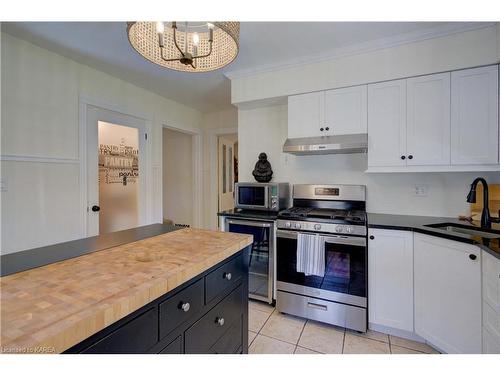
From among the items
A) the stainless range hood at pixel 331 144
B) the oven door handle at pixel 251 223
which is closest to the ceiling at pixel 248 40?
the stainless range hood at pixel 331 144

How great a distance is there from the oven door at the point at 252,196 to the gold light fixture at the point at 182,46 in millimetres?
1369

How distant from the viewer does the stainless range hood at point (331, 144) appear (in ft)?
7.00

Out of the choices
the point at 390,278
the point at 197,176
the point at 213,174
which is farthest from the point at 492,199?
the point at 197,176

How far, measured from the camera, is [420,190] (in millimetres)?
2268

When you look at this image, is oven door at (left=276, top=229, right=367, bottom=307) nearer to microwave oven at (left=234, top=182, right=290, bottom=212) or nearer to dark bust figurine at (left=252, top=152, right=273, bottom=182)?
microwave oven at (left=234, top=182, right=290, bottom=212)

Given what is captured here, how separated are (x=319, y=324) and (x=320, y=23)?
2.51 metres

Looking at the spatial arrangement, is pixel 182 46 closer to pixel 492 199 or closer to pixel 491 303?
pixel 491 303

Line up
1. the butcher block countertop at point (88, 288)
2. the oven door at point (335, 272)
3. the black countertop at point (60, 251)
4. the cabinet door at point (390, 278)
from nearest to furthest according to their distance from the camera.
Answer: the butcher block countertop at point (88, 288)
the black countertop at point (60, 251)
the cabinet door at point (390, 278)
the oven door at point (335, 272)

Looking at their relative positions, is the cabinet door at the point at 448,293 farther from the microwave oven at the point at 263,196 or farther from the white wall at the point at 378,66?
the white wall at the point at 378,66

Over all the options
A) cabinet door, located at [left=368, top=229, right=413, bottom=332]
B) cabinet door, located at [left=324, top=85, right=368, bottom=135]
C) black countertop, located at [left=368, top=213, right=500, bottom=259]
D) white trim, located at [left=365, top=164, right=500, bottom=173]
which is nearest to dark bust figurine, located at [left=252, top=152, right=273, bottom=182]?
cabinet door, located at [left=324, top=85, right=368, bottom=135]

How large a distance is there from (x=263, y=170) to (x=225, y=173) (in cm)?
176

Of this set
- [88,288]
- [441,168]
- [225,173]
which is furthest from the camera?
[225,173]

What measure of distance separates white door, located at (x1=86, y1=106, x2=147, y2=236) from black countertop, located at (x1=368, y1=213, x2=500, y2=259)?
2.77 m

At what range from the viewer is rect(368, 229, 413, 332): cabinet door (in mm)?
1802
